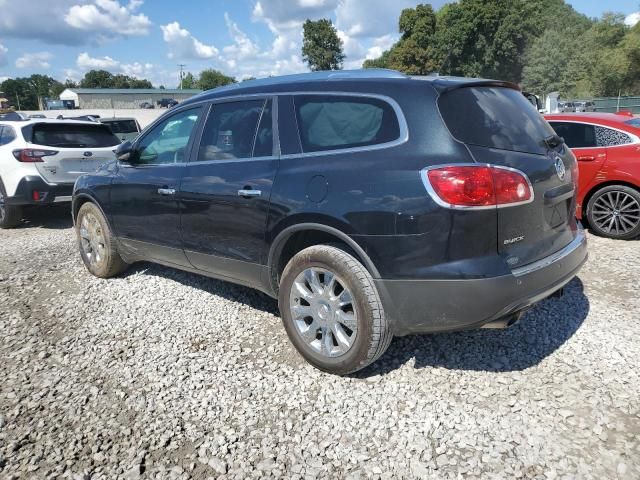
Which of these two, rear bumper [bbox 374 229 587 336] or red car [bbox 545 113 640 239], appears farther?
red car [bbox 545 113 640 239]

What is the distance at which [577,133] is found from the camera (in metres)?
6.48

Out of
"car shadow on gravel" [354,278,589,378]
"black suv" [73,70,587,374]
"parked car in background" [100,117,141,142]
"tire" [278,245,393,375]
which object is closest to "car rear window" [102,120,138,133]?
"parked car in background" [100,117,141,142]

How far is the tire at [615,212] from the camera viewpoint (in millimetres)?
6090

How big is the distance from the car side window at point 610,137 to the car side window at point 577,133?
0.19ft

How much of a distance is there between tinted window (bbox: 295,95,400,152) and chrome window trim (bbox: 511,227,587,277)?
101 centimetres

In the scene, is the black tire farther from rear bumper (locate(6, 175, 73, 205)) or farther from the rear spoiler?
the rear spoiler

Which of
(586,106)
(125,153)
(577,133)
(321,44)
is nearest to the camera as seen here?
(125,153)

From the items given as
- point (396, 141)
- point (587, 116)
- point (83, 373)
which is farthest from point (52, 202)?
point (587, 116)

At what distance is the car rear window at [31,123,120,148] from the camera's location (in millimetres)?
7617

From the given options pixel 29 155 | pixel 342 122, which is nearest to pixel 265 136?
pixel 342 122

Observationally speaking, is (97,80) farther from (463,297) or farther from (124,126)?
(463,297)

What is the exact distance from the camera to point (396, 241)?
8.94ft

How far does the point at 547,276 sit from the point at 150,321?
10.1ft

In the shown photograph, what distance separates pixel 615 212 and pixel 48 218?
29.8ft
